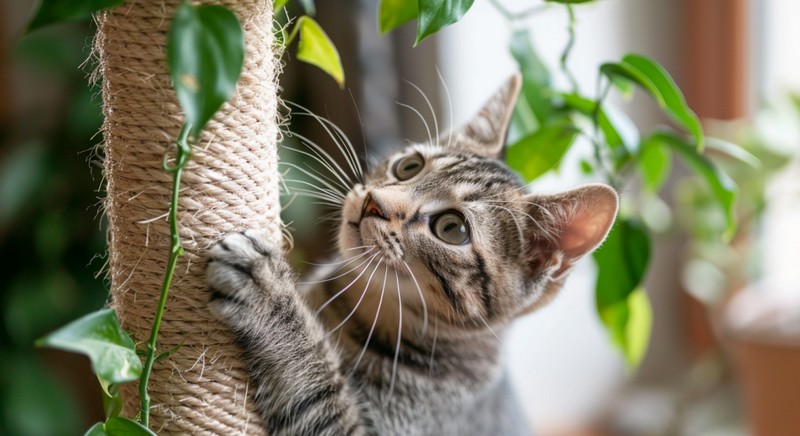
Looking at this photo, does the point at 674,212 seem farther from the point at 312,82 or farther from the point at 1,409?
the point at 1,409

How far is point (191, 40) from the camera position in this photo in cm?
57

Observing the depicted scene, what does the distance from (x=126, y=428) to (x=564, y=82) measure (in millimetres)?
1396

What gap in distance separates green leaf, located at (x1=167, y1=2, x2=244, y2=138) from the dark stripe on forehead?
531 mm

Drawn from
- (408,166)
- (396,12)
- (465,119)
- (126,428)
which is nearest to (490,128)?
(408,166)

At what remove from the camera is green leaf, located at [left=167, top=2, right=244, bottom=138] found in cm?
55

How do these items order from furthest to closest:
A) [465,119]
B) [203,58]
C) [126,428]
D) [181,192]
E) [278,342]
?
[465,119]
[278,342]
[181,192]
[126,428]
[203,58]

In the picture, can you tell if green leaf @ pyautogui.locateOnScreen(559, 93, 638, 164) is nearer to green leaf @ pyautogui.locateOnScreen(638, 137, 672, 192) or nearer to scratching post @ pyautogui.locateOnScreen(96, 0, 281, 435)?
green leaf @ pyautogui.locateOnScreen(638, 137, 672, 192)

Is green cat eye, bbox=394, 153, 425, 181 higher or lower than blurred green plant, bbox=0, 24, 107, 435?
higher

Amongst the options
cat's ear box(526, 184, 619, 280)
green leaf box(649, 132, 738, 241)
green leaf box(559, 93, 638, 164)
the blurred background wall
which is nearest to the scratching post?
cat's ear box(526, 184, 619, 280)

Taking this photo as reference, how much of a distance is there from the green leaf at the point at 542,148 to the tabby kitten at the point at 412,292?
0.05 meters

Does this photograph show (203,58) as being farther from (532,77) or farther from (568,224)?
(532,77)

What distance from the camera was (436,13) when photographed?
76cm

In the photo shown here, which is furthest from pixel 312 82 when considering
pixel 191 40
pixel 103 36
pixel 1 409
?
pixel 191 40

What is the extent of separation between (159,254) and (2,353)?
1.34 m
